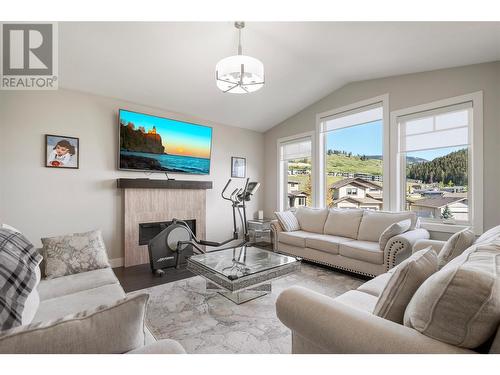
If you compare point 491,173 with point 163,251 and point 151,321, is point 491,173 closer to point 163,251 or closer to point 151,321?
point 151,321

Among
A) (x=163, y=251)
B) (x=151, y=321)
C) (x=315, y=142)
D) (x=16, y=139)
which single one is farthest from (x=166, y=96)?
(x=151, y=321)

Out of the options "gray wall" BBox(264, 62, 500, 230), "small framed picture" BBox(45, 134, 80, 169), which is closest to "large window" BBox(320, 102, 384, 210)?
"gray wall" BBox(264, 62, 500, 230)

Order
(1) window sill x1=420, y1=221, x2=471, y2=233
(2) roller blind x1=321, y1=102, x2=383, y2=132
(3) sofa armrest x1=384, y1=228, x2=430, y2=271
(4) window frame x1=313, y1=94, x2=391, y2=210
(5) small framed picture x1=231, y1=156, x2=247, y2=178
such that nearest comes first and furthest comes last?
1. (3) sofa armrest x1=384, y1=228, x2=430, y2=271
2. (1) window sill x1=420, y1=221, x2=471, y2=233
3. (4) window frame x1=313, y1=94, x2=391, y2=210
4. (2) roller blind x1=321, y1=102, x2=383, y2=132
5. (5) small framed picture x1=231, y1=156, x2=247, y2=178

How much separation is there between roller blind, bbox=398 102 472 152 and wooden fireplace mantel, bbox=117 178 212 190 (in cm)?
327

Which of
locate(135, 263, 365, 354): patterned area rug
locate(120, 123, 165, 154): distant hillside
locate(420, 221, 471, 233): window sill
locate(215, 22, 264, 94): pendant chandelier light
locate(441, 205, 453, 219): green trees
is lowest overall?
locate(135, 263, 365, 354): patterned area rug

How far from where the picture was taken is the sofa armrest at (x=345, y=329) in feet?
2.71

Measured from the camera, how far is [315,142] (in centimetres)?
454

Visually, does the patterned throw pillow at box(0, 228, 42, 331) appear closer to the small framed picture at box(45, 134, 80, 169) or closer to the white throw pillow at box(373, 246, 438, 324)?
the white throw pillow at box(373, 246, 438, 324)

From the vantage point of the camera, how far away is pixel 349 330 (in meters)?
0.92

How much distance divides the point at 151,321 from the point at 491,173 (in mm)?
3979

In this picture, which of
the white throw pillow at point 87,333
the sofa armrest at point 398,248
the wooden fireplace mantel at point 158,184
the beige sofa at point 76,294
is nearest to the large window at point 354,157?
the sofa armrest at point 398,248

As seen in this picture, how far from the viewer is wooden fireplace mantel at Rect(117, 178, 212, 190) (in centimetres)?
347

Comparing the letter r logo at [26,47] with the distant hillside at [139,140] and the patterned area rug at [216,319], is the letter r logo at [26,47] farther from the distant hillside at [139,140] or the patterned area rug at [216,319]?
the patterned area rug at [216,319]

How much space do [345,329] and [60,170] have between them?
3757 millimetres
